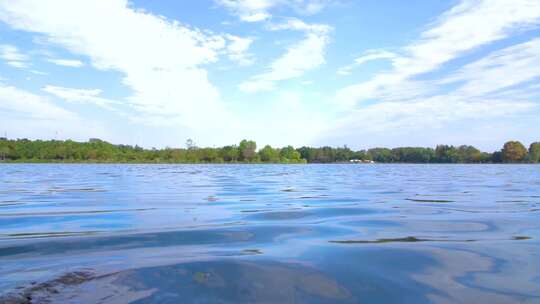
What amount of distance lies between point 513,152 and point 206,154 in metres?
85.4

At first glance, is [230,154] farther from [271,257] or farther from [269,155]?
[271,257]

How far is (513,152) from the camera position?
11550cm

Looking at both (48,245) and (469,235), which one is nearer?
(48,245)

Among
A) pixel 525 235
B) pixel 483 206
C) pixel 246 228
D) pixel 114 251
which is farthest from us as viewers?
pixel 483 206

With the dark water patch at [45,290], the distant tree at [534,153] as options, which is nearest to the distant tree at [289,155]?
the distant tree at [534,153]

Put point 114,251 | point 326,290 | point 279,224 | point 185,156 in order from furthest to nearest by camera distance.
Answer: point 185,156, point 279,224, point 114,251, point 326,290

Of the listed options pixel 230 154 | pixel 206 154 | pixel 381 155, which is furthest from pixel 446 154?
pixel 206 154

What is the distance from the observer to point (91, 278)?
365cm

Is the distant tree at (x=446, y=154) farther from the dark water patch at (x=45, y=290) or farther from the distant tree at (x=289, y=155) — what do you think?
the dark water patch at (x=45, y=290)

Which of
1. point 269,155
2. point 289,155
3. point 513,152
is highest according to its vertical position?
point 513,152

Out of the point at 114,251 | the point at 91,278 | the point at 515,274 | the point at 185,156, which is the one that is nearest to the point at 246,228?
the point at 114,251

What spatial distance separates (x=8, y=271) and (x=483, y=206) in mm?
9043

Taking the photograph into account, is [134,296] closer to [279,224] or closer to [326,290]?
[326,290]

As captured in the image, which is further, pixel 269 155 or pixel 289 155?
pixel 289 155
